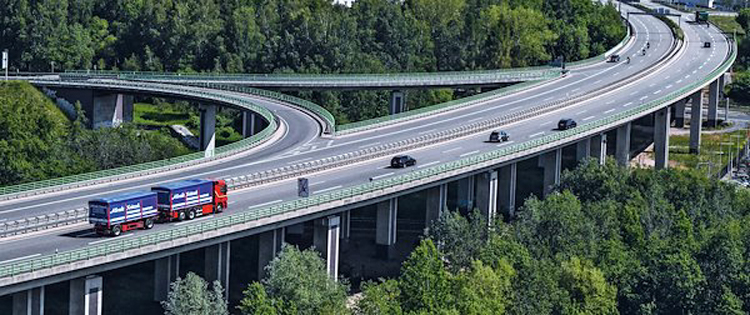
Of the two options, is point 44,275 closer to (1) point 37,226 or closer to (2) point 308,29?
(1) point 37,226

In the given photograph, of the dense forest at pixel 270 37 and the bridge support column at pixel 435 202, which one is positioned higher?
the dense forest at pixel 270 37

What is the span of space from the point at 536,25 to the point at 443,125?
6039 cm

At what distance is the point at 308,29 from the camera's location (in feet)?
503

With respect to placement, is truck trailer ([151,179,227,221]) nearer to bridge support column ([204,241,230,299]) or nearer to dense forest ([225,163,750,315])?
bridge support column ([204,241,230,299])

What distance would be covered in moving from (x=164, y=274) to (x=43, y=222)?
29.7 feet

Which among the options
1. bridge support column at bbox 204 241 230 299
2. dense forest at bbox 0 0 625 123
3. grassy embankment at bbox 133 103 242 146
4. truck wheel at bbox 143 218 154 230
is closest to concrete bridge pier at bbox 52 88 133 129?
grassy embankment at bbox 133 103 242 146

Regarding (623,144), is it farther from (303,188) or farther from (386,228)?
(303,188)

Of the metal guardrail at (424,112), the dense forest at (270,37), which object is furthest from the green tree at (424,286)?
the dense forest at (270,37)

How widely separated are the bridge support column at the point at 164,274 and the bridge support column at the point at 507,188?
123ft

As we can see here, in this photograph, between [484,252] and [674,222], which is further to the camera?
[674,222]

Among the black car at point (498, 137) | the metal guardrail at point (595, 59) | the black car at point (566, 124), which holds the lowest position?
the black car at point (498, 137)

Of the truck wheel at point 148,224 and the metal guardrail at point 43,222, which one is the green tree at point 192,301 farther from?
the metal guardrail at point 43,222

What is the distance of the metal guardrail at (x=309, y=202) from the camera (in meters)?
58.7

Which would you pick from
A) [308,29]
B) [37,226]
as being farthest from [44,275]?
[308,29]
